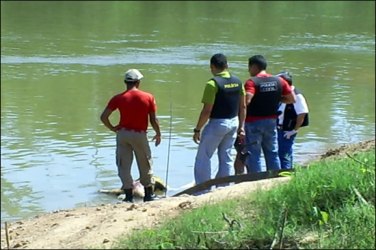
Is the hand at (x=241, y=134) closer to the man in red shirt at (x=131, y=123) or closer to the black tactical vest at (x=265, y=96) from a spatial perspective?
the black tactical vest at (x=265, y=96)

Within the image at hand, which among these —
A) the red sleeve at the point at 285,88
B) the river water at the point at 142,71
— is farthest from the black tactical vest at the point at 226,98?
the river water at the point at 142,71

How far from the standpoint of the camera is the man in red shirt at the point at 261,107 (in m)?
8.88

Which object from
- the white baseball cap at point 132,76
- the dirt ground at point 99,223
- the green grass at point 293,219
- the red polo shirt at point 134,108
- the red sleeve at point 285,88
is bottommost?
Answer: the dirt ground at point 99,223

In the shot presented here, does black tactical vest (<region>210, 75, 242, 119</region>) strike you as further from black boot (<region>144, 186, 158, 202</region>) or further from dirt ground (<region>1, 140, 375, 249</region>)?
dirt ground (<region>1, 140, 375, 249</region>)

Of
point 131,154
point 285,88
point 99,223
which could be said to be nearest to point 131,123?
point 131,154

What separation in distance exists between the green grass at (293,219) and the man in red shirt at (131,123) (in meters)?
2.88

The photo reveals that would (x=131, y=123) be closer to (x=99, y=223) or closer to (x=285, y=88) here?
(x=285, y=88)

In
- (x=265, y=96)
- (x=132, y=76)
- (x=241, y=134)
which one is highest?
(x=132, y=76)

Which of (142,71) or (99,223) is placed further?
(142,71)

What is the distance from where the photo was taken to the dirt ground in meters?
5.75

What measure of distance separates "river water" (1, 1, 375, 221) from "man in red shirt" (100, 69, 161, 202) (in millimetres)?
887

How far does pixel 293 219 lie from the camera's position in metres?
5.56

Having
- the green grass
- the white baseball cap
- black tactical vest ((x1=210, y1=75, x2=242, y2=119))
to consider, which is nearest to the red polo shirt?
the white baseball cap

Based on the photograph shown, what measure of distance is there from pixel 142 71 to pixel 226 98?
38.7 ft
